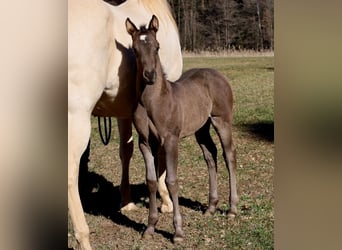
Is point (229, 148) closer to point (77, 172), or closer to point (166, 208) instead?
point (166, 208)

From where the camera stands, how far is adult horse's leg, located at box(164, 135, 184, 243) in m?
2.79

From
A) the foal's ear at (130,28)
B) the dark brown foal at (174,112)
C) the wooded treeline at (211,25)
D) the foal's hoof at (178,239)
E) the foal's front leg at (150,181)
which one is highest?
the wooded treeline at (211,25)

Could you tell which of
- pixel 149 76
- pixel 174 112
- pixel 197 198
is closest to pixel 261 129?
pixel 197 198

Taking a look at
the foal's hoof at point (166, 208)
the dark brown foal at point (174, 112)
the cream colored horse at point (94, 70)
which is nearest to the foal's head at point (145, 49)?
the dark brown foal at point (174, 112)

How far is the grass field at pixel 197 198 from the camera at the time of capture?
295 cm

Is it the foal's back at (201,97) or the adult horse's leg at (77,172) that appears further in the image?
the foal's back at (201,97)

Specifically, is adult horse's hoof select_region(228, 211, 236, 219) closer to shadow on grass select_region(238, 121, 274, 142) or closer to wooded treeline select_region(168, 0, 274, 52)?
shadow on grass select_region(238, 121, 274, 142)

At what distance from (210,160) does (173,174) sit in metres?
0.66

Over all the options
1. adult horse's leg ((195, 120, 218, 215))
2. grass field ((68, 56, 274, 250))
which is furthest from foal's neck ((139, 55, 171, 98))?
adult horse's leg ((195, 120, 218, 215))

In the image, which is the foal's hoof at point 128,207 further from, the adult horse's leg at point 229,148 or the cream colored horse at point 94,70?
the cream colored horse at point 94,70

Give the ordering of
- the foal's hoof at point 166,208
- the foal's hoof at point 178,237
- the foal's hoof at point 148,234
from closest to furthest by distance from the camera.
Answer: the foal's hoof at point 178,237 < the foal's hoof at point 148,234 < the foal's hoof at point 166,208

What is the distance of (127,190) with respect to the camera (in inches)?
142

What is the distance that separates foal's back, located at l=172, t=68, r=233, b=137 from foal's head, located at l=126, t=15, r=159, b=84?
40 centimetres
